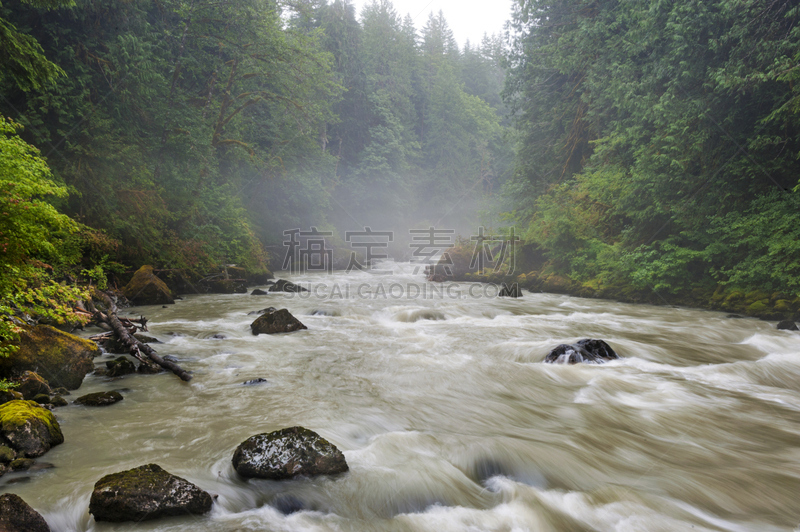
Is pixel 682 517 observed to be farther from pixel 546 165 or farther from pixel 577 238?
pixel 546 165

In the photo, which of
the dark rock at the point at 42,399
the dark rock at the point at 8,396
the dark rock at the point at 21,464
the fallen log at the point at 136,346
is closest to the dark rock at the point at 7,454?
the dark rock at the point at 21,464

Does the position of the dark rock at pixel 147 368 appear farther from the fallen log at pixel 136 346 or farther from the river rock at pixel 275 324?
the river rock at pixel 275 324

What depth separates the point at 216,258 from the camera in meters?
16.1

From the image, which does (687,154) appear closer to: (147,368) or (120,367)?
(147,368)

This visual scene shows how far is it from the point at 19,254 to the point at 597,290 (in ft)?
49.3

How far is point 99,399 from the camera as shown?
15.2 ft

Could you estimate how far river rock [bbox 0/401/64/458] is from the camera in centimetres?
337

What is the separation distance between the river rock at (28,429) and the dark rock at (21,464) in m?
0.11

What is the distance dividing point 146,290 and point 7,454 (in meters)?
8.74

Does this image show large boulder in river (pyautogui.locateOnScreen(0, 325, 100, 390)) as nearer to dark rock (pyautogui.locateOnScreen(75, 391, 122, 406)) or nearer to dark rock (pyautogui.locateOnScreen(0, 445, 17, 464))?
dark rock (pyautogui.locateOnScreen(75, 391, 122, 406))

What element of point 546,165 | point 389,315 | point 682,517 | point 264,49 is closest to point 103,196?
point 389,315

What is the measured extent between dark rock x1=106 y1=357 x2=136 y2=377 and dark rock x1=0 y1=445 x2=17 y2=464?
2.43 meters

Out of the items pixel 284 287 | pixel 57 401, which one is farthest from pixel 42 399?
pixel 284 287

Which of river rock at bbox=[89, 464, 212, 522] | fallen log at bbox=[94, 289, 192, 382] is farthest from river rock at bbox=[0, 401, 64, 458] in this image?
fallen log at bbox=[94, 289, 192, 382]
